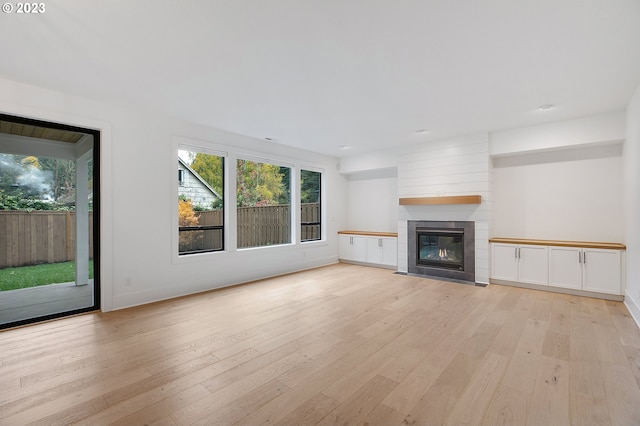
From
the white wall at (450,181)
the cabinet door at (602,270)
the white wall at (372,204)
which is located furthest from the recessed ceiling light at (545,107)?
the white wall at (372,204)

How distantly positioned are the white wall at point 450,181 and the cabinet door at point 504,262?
0.38 feet

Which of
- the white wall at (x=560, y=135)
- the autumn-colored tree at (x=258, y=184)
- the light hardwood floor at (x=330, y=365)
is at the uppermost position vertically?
the white wall at (x=560, y=135)

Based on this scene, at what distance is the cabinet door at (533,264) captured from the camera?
184 inches

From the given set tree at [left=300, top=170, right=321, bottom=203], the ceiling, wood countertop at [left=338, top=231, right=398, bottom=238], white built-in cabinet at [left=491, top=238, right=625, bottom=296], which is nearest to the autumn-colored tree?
tree at [left=300, top=170, right=321, bottom=203]

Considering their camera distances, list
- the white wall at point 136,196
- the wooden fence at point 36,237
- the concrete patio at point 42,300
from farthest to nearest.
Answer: the wooden fence at point 36,237 < the concrete patio at point 42,300 < the white wall at point 136,196

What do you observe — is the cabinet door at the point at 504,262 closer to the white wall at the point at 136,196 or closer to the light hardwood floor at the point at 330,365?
the light hardwood floor at the point at 330,365

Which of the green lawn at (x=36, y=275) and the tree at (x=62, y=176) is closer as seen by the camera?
the green lawn at (x=36, y=275)

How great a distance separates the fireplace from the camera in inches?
212

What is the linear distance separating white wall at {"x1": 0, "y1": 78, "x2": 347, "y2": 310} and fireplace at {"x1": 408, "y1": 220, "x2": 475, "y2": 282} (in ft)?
11.5

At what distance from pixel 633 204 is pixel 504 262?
1835 mm

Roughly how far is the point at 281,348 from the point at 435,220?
4.15 metres

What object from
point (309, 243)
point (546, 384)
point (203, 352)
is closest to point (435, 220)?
point (309, 243)

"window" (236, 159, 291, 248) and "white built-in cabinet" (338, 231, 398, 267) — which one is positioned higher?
"window" (236, 159, 291, 248)

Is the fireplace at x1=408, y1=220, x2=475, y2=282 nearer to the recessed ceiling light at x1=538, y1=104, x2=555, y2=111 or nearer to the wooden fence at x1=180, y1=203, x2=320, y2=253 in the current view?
the recessed ceiling light at x1=538, y1=104, x2=555, y2=111
